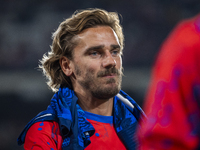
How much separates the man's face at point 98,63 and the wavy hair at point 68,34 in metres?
0.05

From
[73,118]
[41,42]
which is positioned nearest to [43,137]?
[73,118]

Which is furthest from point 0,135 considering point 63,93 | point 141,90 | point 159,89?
point 159,89

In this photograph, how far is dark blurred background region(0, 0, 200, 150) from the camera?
204 inches

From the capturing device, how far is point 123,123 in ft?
6.20

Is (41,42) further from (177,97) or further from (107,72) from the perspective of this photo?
(177,97)

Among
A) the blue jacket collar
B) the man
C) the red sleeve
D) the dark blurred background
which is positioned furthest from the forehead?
the dark blurred background

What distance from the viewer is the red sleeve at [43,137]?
166 centimetres

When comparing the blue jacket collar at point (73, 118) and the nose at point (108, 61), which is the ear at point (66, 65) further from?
the nose at point (108, 61)

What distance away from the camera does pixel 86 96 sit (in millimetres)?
1932

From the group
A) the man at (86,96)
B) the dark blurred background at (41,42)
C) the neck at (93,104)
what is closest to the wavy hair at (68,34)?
the man at (86,96)

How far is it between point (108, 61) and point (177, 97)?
141cm

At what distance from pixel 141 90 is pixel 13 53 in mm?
2666

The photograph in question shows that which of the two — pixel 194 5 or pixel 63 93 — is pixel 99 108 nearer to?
pixel 63 93

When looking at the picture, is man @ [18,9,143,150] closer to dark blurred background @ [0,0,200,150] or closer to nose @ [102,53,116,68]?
nose @ [102,53,116,68]
